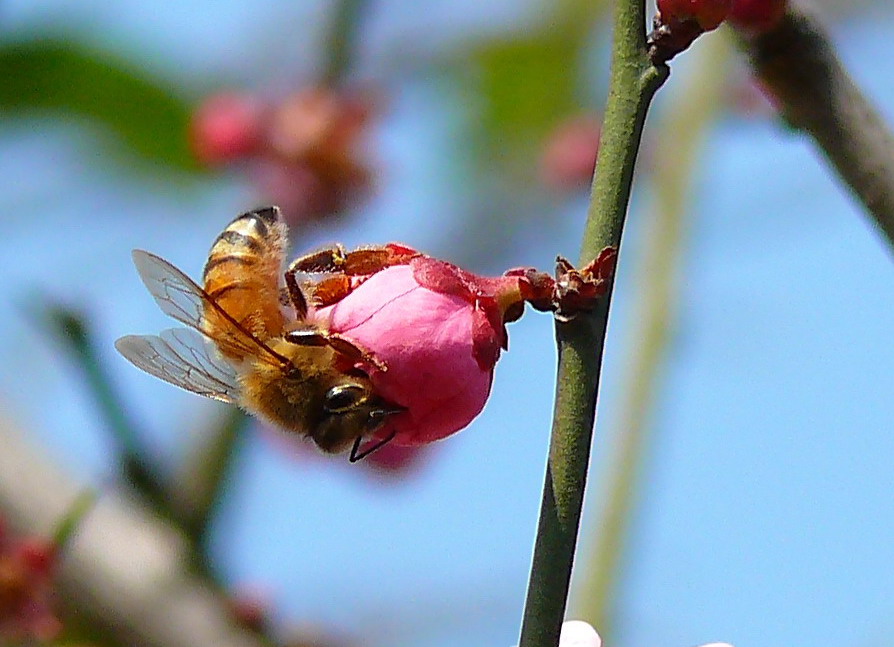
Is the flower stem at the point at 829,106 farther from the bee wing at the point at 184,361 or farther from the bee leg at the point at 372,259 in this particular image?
the bee wing at the point at 184,361

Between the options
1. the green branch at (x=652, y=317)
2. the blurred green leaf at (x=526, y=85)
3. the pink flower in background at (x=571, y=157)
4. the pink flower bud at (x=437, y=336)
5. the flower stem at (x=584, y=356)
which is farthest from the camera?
the blurred green leaf at (x=526, y=85)

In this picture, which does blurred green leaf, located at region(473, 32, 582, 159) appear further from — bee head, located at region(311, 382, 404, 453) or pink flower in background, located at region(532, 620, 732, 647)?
pink flower in background, located at region(532, 620, 732, 647)

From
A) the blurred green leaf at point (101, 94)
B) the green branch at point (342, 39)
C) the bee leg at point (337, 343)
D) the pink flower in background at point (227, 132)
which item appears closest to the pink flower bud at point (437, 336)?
the bee leg at point (337, 343)

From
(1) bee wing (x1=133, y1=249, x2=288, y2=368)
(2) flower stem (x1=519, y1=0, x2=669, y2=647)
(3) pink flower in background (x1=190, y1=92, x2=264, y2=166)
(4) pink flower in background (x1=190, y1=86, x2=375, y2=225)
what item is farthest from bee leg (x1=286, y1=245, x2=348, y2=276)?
(3) pink flower in background (x1=190, y1=92, x2=264, y2=166)

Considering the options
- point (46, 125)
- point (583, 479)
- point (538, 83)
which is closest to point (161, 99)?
point (46, 125)

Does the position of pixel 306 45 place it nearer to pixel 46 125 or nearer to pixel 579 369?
pixel 46 125

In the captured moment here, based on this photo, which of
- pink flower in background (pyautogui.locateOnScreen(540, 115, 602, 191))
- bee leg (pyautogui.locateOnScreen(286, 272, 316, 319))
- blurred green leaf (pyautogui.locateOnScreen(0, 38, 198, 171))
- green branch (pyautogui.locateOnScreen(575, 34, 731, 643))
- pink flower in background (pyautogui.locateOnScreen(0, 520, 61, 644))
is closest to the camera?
bee leg (pyautogui.locateOnScreen(286, 272, 316, 319))
